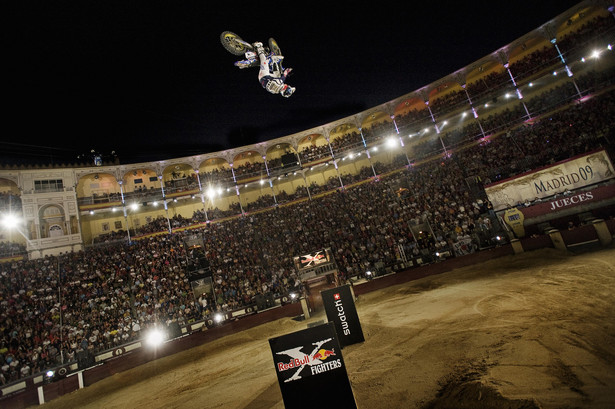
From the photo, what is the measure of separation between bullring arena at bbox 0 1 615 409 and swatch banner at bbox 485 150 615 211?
7 cm

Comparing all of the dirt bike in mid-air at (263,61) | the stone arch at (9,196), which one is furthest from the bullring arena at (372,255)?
the dirt bike in mid-air at (263,61)

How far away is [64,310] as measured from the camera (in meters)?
18.4

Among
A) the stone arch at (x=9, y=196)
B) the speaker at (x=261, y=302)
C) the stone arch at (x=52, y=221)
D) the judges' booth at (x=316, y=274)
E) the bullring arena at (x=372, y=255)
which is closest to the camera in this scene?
the bullring arena at (x=372, y=255)

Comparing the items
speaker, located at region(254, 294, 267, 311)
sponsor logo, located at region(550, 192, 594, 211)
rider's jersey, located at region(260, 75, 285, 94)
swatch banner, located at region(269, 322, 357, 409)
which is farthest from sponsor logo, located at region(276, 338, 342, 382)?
sponsor logo, located at region(550, 192, 594, 211)

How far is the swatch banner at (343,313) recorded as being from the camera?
7918mm

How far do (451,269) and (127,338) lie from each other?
19.0 meters

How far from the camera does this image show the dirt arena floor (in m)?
4.11

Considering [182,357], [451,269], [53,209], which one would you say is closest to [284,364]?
[182,357]

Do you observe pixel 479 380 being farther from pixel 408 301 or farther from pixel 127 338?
pixel 127 338

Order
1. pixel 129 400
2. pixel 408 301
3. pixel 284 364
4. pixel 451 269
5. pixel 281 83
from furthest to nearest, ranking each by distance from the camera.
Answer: pixel 451 269 < pixel 408 301 < pixel 281 83 < pixel 129 400 < pixel 284 364

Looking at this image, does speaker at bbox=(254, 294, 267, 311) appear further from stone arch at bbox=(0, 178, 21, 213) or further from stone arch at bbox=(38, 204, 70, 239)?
stone arch at bbox=(0, 178, 21, 213)

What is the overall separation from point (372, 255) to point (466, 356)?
14.2 m

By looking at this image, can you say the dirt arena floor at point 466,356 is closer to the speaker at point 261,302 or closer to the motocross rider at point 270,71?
the speaker at point 261,302

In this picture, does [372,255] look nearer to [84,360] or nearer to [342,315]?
[342,315]
